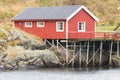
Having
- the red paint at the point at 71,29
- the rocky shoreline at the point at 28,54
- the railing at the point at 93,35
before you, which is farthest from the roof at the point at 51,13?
the rocky shoreline at the point at 28,54

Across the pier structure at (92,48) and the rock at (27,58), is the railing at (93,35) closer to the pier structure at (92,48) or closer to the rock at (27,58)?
the pier structure at (92,48)

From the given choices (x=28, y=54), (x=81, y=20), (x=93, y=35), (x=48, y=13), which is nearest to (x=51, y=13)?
(x=48, y=13)

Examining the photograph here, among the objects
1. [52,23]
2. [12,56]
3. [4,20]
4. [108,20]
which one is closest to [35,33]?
[52,23]

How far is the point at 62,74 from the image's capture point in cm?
5709

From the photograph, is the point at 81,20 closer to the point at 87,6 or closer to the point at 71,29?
the point at 71,29

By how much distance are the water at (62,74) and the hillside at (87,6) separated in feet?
106

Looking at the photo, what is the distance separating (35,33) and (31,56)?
268 inches

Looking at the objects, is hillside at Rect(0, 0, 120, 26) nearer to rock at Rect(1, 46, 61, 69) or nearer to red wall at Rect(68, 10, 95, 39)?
red wall at Rect(68, 10, 95, 39)

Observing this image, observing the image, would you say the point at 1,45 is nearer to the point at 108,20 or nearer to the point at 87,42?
the point at 87,42

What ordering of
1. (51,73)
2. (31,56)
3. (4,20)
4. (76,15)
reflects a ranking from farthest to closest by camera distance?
(4,20), (76,15), (31,56), (51,73)

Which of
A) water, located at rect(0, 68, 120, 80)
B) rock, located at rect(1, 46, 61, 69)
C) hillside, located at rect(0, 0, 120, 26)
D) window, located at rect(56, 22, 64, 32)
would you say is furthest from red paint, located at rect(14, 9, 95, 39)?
hillside, located at rect(0, 0, 120, 26)

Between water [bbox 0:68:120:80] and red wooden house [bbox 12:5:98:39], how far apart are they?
6.65m

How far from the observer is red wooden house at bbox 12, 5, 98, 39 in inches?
2581

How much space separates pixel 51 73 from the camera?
189 ft
